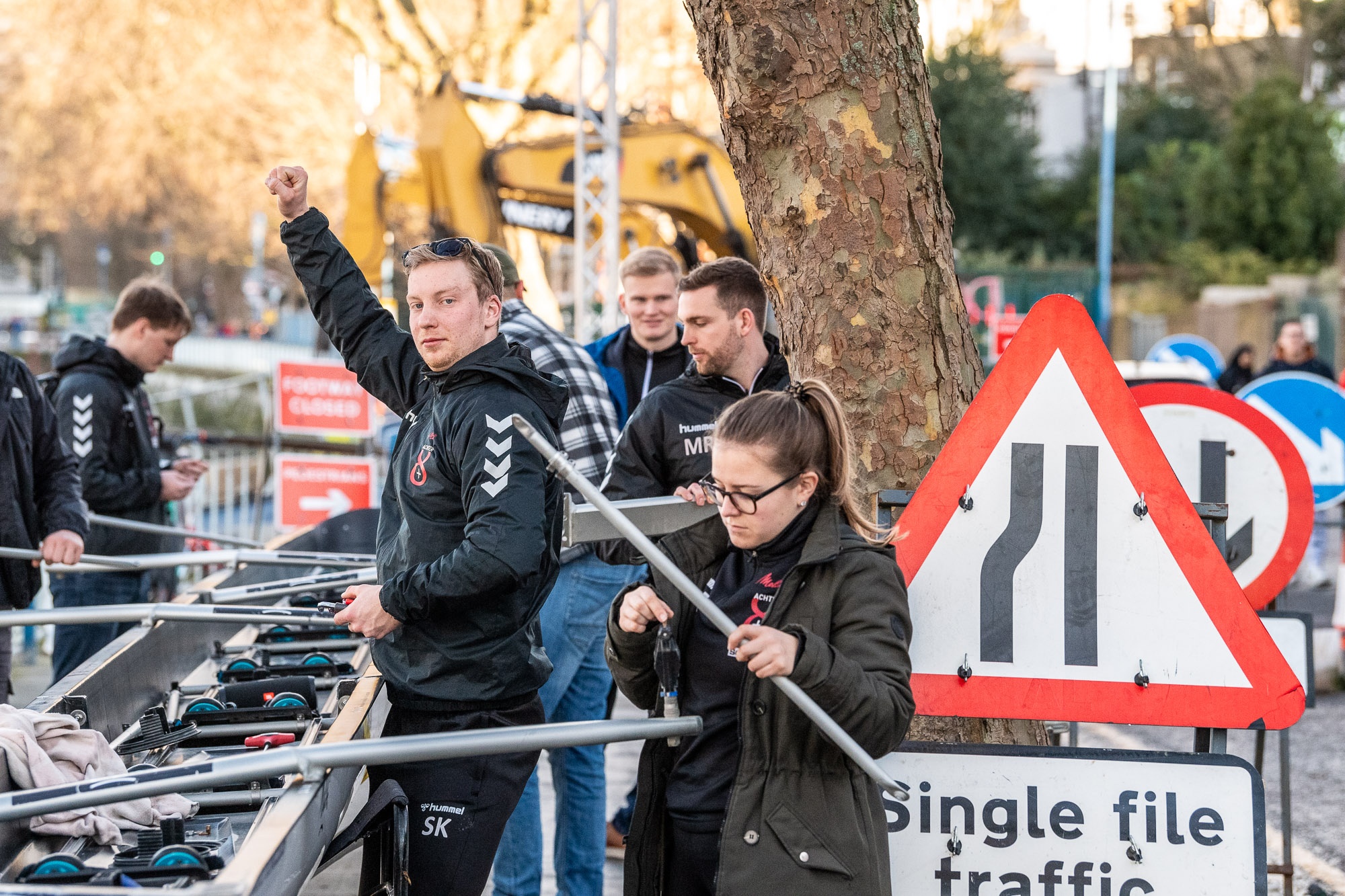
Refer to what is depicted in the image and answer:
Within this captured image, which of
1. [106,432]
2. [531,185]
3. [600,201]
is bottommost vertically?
[106,432]

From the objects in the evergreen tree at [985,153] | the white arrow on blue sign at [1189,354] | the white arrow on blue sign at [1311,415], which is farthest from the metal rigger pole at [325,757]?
the evergreen tree at [985,153]

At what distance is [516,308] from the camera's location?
4.90 meters

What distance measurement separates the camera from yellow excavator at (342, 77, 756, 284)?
14.1 meters

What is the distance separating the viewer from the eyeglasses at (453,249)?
3.41 meters

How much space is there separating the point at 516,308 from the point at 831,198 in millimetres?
1690

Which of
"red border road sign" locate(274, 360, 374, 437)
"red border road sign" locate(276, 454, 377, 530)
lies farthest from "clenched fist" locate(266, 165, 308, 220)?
"red border road sign" locate(274, 360, 374, 437)

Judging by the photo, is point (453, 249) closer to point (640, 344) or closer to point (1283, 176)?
point (640, 344)

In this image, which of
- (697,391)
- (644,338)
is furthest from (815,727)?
(644,338)

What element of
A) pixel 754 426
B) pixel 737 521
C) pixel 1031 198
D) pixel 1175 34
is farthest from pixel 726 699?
pixel 1175 34

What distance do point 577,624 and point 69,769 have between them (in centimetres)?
201

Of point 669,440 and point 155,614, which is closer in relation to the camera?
point 155,614

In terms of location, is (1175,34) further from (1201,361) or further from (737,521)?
(737,521)

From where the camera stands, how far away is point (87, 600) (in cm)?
609

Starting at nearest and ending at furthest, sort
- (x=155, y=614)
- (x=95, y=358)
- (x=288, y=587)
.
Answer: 1. (x=155, y=614)
2. (x=288, y=587)
3. (x=95, y=358)
